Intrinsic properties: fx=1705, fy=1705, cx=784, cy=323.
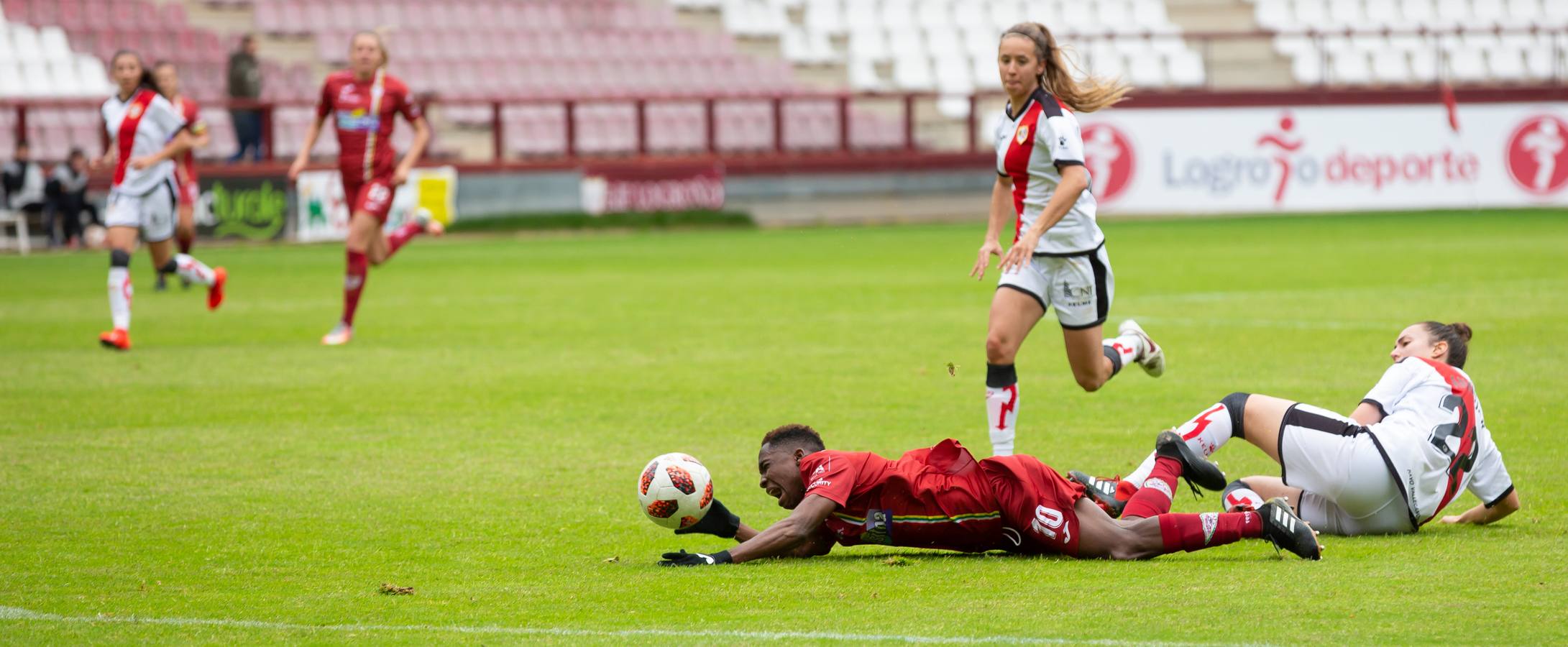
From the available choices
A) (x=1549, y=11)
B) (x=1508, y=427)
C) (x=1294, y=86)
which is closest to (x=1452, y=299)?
(x=1508, y=427)

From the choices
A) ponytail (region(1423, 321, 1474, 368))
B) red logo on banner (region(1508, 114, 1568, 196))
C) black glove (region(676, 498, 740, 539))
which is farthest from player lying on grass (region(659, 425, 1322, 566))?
red logo on banner (region(1508, 114, 1568, 196))

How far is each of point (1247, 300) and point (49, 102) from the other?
57.8 ft

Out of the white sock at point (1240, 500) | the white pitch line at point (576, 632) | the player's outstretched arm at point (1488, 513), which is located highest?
the white sock at point (1240, 500)

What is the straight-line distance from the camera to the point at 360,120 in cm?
1333

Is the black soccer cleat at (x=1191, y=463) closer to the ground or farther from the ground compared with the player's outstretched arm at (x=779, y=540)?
farther from the ground

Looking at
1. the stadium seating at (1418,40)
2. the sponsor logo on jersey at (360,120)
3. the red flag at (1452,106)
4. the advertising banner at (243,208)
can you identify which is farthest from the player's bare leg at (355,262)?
the red flag at (1452,106)

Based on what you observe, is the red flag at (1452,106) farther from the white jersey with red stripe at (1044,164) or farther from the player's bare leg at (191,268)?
the white jersey with red stripe at (1044,164)

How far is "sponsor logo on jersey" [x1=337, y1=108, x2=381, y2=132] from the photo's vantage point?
43.7ft

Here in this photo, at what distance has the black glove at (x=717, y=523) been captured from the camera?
597 centimetres

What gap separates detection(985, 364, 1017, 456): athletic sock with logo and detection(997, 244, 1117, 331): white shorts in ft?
1.21

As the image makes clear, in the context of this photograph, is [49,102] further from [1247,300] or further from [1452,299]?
[1452,299]

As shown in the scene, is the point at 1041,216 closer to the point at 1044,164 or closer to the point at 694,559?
the point at 1044,164

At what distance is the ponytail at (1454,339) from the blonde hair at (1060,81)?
165cm

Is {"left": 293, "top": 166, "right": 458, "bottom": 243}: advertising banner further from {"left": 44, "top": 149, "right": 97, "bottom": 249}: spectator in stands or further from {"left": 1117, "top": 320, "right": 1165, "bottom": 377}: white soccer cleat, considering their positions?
{"left": 1117, "top": 320, "right": 1165, "bottom": 377}: white soccer cleat
